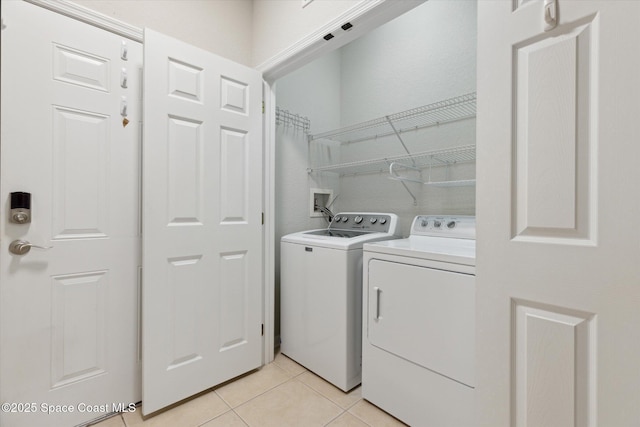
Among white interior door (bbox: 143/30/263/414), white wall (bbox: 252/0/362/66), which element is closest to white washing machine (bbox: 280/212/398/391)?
white interior door (bbox: 143/30/263/414)

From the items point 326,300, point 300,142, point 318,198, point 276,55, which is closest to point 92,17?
point 276,55

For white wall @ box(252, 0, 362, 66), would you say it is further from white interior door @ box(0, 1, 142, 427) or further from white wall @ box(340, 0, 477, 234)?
white wall @ box(340, 0, 477, 234)

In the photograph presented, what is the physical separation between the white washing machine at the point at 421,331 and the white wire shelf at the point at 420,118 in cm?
73

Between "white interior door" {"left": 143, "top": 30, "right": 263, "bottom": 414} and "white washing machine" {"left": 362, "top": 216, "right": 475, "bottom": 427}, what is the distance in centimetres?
80

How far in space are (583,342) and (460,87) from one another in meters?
1.72

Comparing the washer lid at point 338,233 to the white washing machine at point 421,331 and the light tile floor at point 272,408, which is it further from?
the light tile floor at point 272,408

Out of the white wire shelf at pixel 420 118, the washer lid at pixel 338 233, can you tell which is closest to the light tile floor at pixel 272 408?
the washer lid at pixel 338 233

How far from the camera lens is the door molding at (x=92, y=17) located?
55.7 inches

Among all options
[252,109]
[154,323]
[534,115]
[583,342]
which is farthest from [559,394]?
[252,109]

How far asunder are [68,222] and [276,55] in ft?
4.88

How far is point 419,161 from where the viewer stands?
88.4 inches

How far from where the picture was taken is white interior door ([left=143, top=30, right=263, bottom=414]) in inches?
61.9

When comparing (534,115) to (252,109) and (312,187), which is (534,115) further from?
(312,187)

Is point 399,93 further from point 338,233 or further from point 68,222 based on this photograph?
point 68,222
